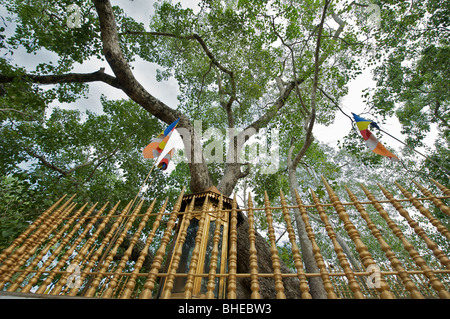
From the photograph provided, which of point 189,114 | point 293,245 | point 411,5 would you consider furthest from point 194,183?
point 411,5

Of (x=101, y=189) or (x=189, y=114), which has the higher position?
(x=189, y=114)

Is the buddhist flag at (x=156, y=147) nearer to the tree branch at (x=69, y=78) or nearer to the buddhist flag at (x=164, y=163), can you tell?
the buddhist flag at (x=164, y=163)

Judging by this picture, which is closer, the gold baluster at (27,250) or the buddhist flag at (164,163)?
the gold baluster at (27,250)

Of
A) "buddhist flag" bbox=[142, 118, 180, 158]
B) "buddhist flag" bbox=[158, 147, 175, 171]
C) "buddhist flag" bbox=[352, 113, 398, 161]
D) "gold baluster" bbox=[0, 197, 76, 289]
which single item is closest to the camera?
"gold baluster" bbox=[0, 197, 76, 289]

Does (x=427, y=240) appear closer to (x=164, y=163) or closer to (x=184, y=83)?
(x=164, y=163)

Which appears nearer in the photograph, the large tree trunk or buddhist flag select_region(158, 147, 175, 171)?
buddhist flag select_region(158, 147, 175, 171)

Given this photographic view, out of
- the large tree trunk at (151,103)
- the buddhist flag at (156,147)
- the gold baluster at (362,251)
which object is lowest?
the gold baluster at (362,251)

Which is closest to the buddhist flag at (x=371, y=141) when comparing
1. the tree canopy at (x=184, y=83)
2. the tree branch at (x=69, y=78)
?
the tree canopy at (x=184, y=83)

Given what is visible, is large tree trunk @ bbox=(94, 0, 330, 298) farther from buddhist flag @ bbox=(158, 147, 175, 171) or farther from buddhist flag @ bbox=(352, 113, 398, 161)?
buddhist flag @ bbox=(352, 113, 398, 161)

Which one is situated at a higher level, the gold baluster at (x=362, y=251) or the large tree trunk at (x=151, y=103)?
the large tree trunk at (x=151, y=103)

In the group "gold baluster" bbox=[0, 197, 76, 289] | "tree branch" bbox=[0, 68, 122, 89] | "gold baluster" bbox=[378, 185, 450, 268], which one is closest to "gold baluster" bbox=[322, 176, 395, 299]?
"gold baluster" bbox=[378, 185, 450, 268]
